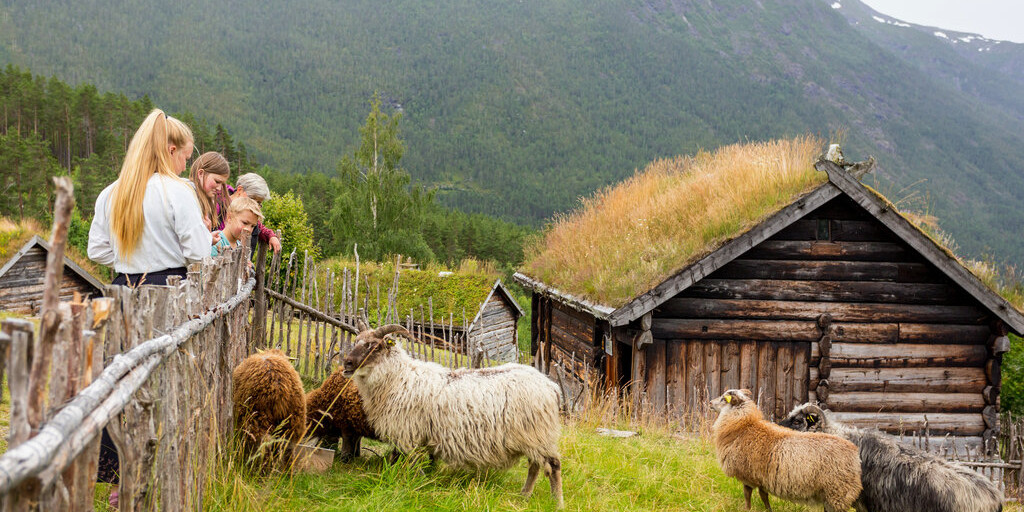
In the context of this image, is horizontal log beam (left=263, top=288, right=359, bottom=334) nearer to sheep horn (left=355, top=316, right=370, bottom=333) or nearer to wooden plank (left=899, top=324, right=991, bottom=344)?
sheep horn (left=355, top=316, right=370, bottom=333)

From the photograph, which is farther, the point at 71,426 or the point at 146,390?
the point at 146,390

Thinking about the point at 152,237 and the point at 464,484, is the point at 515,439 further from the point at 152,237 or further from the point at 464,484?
the point at 152,237

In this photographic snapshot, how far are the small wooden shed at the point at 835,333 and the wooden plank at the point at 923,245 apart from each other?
6 cm

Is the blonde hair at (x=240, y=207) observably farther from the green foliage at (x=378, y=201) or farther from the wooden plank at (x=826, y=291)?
the green foliage at (x=378, y=201)

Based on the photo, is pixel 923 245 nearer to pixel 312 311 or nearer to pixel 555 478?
pixel 555 478

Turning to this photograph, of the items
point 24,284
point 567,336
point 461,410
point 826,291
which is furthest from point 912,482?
point 24,284

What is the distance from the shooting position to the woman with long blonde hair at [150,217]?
3.88 meters

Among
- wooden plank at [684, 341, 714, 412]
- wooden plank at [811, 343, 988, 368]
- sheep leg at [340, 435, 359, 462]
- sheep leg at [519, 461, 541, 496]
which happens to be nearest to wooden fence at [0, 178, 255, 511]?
sheep leg at [340, 435, 359, 462]

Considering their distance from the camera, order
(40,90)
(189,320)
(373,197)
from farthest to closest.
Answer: (40,90) → (373,197) → (189,320)

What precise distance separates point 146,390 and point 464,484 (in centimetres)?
298

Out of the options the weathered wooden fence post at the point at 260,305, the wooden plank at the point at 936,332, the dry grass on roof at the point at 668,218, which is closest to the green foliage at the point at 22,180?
the weathered wooden fence post at the point at 260,305

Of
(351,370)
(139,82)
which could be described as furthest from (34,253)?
(139,82)

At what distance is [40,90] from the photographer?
198 feet

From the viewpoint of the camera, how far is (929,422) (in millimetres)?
10289
